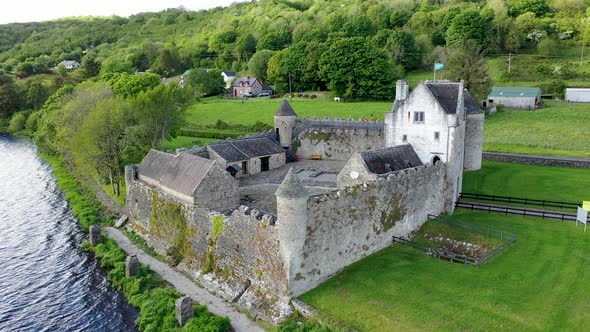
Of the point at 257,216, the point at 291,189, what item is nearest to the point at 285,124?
the point at 257,216

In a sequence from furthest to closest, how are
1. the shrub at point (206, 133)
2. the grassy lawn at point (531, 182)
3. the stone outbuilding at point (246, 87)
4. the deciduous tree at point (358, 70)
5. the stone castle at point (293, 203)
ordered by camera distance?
the stone outbuilding at point (246, 87) < the deciduous tree at point (358, 70) < the shrub at point (206, 133) < the grassy lawn at point (531, 182) < the stone castle at point (293, 203)

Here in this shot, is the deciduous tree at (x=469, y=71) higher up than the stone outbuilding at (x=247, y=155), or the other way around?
the deciduous tree at (x=469, y=71)

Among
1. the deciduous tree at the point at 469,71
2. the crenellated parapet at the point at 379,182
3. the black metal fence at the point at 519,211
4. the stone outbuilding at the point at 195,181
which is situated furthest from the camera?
the deciduous tree at the point at 469,71

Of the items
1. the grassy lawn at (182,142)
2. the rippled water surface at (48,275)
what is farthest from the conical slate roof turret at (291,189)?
the grassy lawn at (182,142)

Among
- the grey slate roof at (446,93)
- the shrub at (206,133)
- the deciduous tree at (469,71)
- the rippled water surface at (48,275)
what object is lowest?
the rippled water surface at (48,275)

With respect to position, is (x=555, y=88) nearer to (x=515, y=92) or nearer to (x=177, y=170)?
(x=515, y=92)

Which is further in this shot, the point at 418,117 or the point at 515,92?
the point at 515,92

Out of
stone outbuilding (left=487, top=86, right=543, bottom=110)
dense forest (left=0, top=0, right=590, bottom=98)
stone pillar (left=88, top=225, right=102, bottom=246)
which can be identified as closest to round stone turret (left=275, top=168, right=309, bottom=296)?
stone pillar (left=88, top=225, right=102, bottom=246)

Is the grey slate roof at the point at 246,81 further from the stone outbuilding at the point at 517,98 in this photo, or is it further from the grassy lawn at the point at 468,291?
the grassy lawn at the point at 468,291

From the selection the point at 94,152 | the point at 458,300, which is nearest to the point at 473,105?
the point at 458,300
